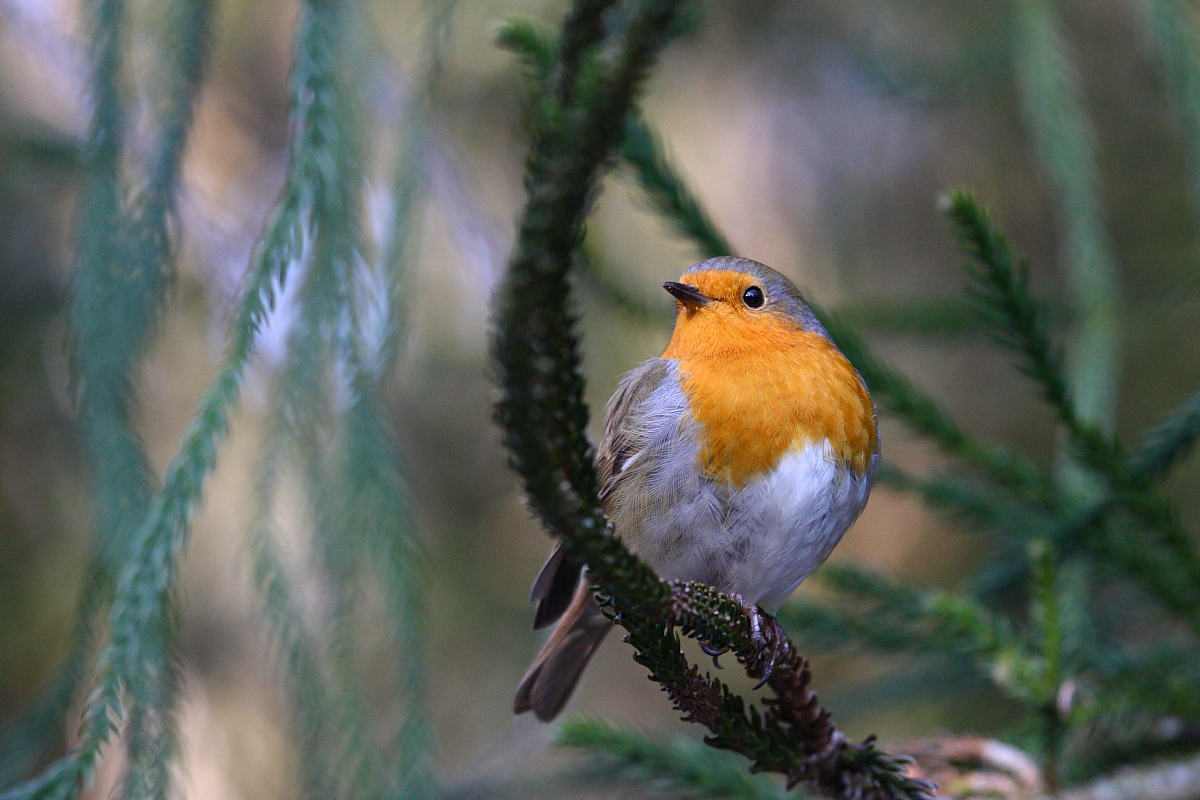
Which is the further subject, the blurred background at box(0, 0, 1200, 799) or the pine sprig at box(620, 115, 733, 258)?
the blurred background at box(0, 0, 1200, 799)

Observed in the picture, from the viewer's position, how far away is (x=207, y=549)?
426 cm

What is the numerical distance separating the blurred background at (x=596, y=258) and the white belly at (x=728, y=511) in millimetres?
526

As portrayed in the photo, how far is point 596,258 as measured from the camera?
8.82 feet

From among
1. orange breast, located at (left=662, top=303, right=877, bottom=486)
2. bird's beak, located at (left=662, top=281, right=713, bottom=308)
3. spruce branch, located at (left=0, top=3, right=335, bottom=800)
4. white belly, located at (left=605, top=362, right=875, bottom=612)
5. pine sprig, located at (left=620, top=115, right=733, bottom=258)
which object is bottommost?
spruce branch, located at (left=0, top=3, right=335, bottom=800)

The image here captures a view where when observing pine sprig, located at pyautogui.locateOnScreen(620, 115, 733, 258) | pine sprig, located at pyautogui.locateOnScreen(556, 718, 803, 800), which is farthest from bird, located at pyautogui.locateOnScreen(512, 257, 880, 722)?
pine sprig, located at pyautogui.locateOnScreen(556, 718, 803, 800)

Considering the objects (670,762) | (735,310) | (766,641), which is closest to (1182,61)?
(735,310)

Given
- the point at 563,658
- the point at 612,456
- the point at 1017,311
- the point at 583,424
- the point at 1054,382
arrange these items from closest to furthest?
the point at 583,424 → the point at 1017,311 → the point at 1054,382 → the point at 612,456 → the point at 563,658

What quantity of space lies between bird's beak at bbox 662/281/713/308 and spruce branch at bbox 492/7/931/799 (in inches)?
47.3

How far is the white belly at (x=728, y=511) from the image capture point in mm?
2357

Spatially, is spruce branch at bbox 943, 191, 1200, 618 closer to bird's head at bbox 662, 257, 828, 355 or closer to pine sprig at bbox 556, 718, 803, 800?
bird's head at bbox 662, 257, 828, 355

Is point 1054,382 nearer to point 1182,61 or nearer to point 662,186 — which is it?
point 662,186

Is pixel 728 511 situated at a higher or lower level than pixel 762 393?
lower

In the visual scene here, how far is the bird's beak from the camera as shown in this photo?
2672mm

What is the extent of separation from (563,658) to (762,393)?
106 cm
